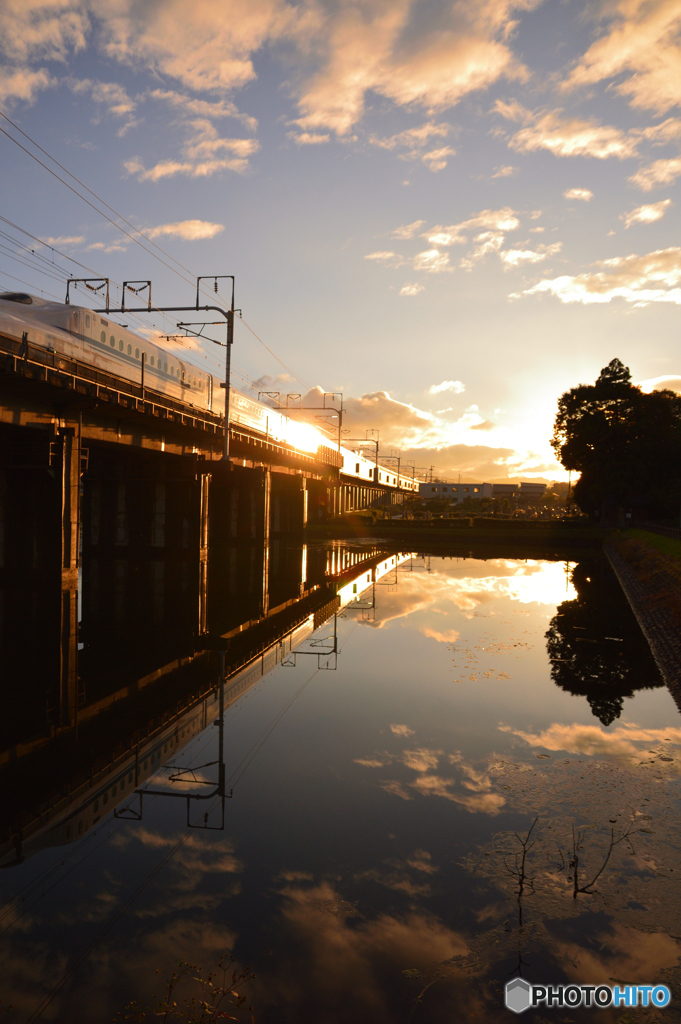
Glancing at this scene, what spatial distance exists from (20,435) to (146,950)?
24.6 meters

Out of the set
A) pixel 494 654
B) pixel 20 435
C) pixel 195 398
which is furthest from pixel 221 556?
pixel 494 654

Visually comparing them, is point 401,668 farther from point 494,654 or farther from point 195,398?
point 195,398

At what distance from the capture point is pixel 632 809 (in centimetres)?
841

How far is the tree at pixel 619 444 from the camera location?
7888 cm

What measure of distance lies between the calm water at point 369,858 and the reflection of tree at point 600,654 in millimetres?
246

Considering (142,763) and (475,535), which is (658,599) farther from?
(475,535)

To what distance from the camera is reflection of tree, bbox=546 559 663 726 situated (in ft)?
47.2

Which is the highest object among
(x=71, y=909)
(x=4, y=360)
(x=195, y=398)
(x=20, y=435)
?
(x=195, y=398)

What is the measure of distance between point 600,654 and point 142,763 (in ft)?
44.3

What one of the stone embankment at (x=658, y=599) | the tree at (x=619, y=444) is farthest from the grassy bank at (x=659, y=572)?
the tree at (x=619, y=444)

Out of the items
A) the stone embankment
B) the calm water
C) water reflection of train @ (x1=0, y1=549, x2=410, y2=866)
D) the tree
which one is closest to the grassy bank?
the stone embankment

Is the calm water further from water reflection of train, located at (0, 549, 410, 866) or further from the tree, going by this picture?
the tree

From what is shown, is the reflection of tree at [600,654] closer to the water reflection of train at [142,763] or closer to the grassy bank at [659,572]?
the grassy bank at [659,572]

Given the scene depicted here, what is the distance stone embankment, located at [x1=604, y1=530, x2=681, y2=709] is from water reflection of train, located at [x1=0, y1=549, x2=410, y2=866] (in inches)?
359
